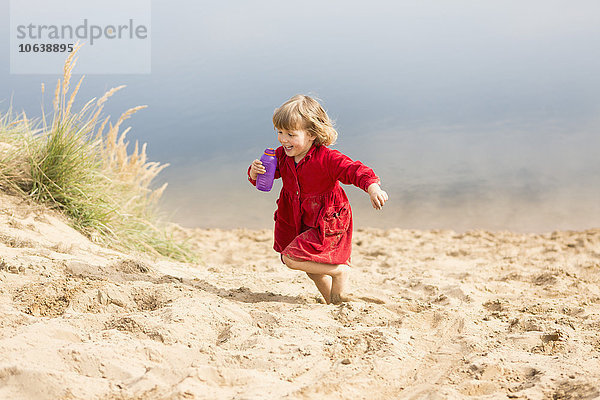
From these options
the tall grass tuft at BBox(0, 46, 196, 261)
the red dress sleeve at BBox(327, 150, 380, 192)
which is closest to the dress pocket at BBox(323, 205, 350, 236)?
the red dress sleeve at BBox(327, 150, 380, 192)

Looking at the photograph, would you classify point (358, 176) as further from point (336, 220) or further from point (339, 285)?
point (339, 285)

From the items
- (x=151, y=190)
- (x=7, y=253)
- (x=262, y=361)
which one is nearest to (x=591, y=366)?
→ (x=262, y=361)

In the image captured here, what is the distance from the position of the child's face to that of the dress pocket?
1.29 feet

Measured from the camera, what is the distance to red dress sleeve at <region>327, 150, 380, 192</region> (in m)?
3.30

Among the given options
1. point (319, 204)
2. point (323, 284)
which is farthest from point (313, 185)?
point (323, 284)

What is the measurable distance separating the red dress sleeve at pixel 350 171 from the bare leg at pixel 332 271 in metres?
0.56

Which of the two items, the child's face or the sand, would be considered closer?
the sand

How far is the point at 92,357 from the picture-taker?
2.36 metres

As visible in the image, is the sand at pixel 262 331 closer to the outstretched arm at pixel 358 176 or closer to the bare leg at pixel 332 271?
the bare leg at pixel 332 271

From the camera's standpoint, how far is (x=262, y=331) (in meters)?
2.87

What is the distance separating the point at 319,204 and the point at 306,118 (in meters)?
0.54

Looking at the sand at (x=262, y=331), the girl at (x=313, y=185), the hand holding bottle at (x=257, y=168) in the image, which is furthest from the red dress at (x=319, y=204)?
the sand at (x=262, y=331)

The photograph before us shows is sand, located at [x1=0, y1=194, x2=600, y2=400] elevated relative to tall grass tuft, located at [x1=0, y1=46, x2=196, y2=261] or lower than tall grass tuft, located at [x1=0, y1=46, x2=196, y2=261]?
lower

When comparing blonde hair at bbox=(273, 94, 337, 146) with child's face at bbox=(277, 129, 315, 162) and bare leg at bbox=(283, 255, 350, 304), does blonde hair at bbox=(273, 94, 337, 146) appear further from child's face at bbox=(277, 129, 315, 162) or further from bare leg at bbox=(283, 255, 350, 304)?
bare leg at bbox=(283, 255, 350, 304)
